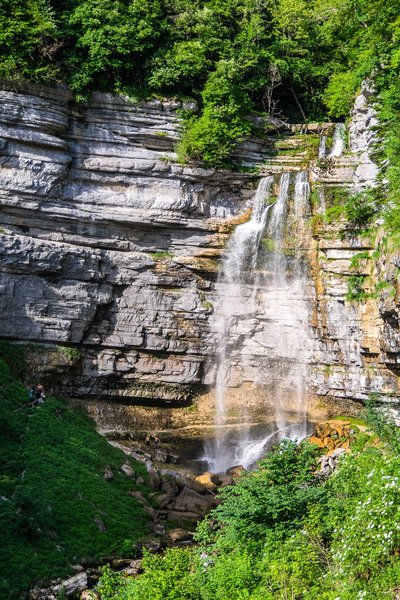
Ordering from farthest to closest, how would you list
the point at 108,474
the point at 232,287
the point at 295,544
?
the point at 232,287
the point at 108,474
the point at 295,544

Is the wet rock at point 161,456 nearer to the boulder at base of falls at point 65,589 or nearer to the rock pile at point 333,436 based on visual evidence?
the rock pile at point 333,436

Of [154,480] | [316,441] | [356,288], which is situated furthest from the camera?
[356,288]

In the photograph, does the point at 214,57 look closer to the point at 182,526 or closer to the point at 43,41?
the point at 43,41

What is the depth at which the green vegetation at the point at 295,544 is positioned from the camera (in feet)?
A: 35.2

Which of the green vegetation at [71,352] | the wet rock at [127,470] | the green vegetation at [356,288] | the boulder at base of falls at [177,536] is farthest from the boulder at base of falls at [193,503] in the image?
the green vegetation at [356,288]

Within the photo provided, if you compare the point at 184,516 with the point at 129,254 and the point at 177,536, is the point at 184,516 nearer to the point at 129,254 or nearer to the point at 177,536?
the point at 177,536

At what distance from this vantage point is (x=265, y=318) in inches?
1105

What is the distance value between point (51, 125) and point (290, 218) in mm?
11135

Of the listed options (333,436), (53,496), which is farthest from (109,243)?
(53,496)

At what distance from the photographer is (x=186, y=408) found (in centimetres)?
2844

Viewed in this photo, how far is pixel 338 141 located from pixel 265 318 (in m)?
9.17

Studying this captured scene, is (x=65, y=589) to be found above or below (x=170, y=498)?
below

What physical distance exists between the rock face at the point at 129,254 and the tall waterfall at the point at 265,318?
39cm

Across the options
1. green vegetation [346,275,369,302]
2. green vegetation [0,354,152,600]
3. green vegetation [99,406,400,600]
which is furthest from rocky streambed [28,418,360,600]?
green vegetation [346,275,369,302]
